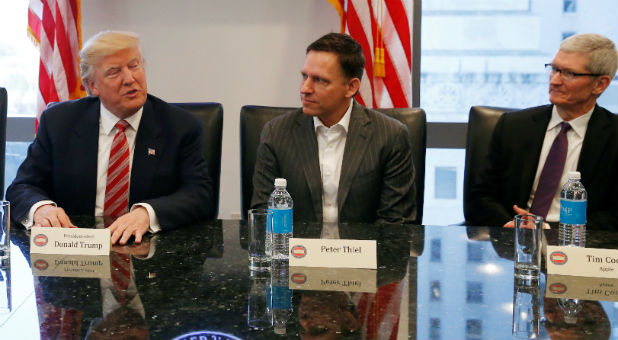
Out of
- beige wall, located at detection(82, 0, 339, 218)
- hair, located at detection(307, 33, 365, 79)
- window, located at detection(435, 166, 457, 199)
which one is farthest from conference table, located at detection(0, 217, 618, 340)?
window, located at detection(435, 166, 457, 199)

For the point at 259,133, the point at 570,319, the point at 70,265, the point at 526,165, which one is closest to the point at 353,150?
the point at 259,133

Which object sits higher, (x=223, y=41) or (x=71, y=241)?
(x=223, y=41)

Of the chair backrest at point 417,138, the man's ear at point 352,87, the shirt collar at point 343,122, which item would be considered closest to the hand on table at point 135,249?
the shirt collar at point 343,122

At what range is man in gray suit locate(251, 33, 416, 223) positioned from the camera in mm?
2627

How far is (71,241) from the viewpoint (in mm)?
1868

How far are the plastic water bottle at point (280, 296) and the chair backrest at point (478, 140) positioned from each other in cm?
144

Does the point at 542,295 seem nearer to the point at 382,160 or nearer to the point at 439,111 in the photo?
the point at 382,160

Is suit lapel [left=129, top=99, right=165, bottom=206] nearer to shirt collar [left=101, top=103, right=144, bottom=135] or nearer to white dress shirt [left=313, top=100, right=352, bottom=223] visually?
shirt collar [left=101, top=103, right=144, bottom=135]

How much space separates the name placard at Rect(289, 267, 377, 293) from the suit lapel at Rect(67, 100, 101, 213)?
3.69ft

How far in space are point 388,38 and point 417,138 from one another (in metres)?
1.01

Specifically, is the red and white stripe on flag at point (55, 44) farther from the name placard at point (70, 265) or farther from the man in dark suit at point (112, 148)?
the name placard at point (70, 265)

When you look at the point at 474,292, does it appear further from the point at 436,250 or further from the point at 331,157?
the point at 331,157

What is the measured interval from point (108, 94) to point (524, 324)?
1.76 metres

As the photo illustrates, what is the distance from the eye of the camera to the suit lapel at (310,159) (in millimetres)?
2631
